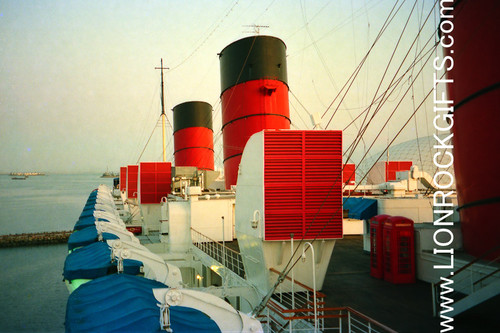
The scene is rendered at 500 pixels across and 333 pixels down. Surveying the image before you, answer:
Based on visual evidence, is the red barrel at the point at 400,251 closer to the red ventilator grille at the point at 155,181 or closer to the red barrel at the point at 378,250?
the red barrel at the point at 378,250

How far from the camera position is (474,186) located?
825 centimetres

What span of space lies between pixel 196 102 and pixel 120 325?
31.8 metres

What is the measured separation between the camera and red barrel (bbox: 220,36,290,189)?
18.4 meters

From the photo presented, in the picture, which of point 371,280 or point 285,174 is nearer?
point 285,174

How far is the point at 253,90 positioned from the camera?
728 inches

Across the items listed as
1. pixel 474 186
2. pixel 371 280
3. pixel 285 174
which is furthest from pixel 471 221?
pixel 285 174

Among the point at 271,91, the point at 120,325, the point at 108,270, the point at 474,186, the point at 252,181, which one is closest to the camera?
the point at 120,325

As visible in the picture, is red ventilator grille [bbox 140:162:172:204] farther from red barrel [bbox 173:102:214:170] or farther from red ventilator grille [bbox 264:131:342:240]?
red ventilator grille [bbox 264:131:342:240]

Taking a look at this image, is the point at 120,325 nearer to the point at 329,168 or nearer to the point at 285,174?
the point at 285,174

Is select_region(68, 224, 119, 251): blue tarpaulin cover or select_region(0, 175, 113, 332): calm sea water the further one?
select_region(0, 175, 113, 332): calm sea water

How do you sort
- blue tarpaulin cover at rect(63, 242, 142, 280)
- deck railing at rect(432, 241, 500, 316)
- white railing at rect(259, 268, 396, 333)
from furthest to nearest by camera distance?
blue tarpaulin cover at rect(63, 242, 142, 280) → deck railing at rect(432, 241, 500, 316) → white railing at rect(259, 268, 396, 333)

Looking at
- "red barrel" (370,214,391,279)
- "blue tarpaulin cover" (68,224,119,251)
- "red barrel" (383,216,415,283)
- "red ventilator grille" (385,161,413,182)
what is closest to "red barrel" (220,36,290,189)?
"blue tarpaulin cover" (68,224,119,251)

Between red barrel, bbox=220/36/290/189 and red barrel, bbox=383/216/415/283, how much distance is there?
10.3 metres

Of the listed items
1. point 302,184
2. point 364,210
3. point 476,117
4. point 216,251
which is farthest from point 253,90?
point 476,117
